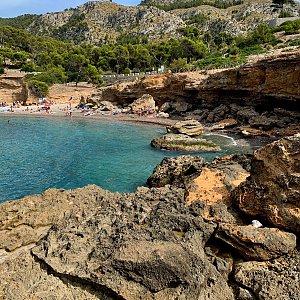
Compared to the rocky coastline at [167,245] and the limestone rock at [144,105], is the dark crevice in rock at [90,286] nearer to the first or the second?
the rocky coastline at [167,245]

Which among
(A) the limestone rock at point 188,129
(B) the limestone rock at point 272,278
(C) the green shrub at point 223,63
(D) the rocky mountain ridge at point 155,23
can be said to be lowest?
(A) the limestone rock at point 188,129

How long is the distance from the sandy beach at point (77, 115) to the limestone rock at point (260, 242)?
39.8 metres

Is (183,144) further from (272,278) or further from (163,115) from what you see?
(272,278)

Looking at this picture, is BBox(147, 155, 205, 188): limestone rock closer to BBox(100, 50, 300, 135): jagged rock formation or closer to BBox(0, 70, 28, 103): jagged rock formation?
BBox(100, 50, 300, 135): jagged rock formation

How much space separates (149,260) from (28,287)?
3.28 m

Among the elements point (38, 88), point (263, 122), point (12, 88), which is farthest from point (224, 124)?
point (12, 88)

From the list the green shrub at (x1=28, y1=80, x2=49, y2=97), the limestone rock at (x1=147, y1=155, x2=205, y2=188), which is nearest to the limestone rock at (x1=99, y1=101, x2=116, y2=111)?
the green shrub at (x1=28, y1=80, x2=49, y2=97)

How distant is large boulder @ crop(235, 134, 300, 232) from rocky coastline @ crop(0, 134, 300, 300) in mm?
31

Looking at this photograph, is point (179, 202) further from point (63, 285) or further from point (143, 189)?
point (63, 285)

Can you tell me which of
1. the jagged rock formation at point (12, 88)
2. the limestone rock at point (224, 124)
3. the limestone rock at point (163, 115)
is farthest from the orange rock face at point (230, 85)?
the jagged rock formation at point (12, 88)

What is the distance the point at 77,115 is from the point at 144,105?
41.4ft

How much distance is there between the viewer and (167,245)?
372 inches

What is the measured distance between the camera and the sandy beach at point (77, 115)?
2083 inches

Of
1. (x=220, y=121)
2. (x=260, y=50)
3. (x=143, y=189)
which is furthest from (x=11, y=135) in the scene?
(x=260, y=50)
